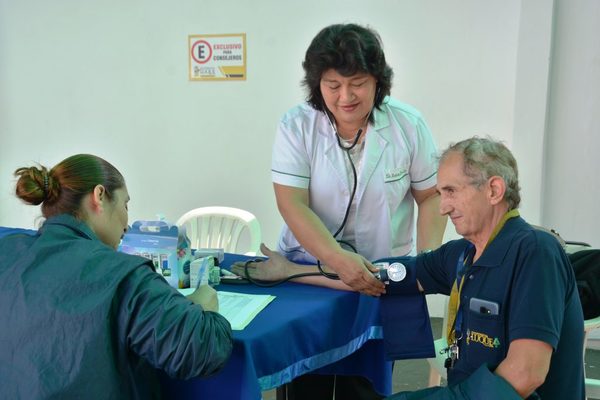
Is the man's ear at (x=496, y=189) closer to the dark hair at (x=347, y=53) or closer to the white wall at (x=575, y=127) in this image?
the dark hair at (x=347, y=53)

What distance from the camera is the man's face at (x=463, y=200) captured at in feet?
4.26

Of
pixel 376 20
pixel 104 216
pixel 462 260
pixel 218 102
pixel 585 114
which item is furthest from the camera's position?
pixel 218 102

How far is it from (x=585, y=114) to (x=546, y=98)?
220 millimetres

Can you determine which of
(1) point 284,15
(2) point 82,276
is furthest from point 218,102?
(2) point 82,276

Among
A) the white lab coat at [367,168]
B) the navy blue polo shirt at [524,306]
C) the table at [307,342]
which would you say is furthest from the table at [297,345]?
the navy blue polo shirt at [524,306]

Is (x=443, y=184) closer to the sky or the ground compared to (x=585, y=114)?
closer to the ground

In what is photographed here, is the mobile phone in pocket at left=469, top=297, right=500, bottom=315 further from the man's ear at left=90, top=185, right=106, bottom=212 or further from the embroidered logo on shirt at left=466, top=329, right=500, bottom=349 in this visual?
the man's ear at left=90, top=185, right=106, bottom=212

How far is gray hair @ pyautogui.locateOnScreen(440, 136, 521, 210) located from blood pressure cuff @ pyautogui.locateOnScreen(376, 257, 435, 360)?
403 millimetres

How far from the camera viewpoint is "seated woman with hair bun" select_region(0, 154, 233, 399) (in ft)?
3.60

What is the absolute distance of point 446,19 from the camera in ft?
10.8

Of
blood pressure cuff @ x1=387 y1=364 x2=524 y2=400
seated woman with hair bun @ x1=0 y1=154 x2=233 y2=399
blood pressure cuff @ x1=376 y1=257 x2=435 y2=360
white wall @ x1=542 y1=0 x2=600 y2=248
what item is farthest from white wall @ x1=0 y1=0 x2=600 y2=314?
seated woman with hair bun @ x1=0 y1=154 x2=233 y2=399

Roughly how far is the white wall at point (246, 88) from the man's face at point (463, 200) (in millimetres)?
2099

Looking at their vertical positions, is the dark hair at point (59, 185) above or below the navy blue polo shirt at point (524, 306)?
above

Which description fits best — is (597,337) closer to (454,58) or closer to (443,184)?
(454,58)
